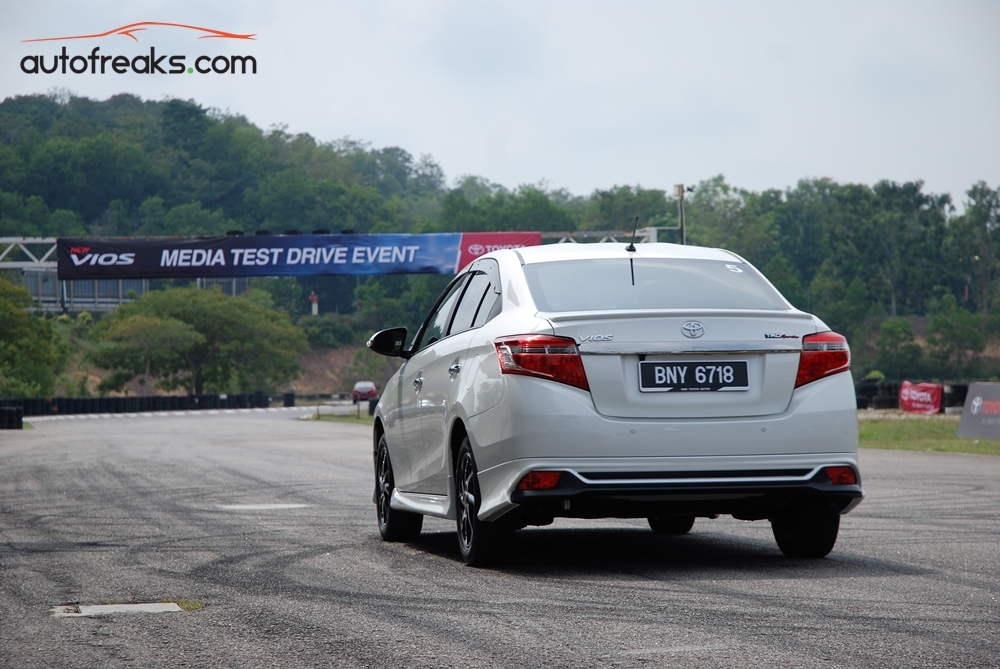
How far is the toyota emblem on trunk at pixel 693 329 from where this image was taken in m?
6.96

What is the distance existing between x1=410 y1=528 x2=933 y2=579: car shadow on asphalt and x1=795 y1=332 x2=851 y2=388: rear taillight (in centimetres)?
99

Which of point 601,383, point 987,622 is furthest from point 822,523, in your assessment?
point 987,622

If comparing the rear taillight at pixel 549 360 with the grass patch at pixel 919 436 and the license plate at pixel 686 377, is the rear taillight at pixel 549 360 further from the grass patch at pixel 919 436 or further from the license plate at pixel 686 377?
the grass patch at pixel 919 436

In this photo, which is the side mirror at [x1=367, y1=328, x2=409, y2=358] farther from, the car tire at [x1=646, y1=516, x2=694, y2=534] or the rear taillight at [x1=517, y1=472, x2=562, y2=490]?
the rear taillight at [x1=517, y1=472, x2=562, y2=490]

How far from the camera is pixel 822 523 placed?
7.53 m

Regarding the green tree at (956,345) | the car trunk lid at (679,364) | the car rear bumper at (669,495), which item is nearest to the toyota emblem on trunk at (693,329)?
the car trunk lid at (679,364)

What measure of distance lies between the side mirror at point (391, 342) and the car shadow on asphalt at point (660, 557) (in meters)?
1.27

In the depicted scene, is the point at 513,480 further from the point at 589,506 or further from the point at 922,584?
the point at 922,584

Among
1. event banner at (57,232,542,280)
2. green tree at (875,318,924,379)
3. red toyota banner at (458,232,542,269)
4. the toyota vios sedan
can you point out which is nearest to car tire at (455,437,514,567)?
the toyota vios sedan

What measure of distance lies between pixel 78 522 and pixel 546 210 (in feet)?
472

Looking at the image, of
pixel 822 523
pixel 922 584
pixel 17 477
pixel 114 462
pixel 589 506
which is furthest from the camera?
pixel 114 462

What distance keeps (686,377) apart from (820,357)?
76 cm

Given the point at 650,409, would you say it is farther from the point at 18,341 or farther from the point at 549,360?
the point at 18,341

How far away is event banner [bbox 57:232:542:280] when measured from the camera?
41625 mm
